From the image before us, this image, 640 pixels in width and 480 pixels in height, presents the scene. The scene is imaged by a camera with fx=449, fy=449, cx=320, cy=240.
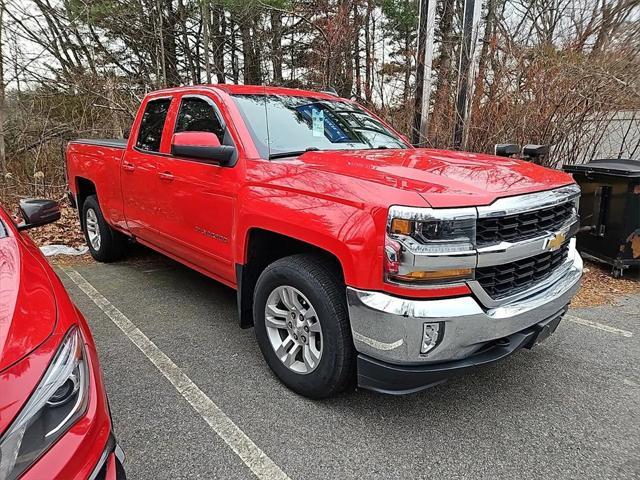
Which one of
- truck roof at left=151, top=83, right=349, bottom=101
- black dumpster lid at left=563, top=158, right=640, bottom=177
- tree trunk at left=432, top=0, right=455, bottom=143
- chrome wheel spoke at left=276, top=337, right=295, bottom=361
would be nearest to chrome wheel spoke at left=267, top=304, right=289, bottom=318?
chrome wheel spoke at left=276, top=337, right=295, bottom=361

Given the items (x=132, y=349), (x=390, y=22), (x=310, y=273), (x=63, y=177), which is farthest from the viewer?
(x=390, y=22)

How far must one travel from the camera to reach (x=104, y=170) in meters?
4.92

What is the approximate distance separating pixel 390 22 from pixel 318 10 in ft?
6.16

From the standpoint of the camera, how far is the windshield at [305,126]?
3172 mm

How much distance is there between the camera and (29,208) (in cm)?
287

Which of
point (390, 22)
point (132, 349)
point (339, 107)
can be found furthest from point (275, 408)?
point (390, 22)

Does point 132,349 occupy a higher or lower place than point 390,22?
lower

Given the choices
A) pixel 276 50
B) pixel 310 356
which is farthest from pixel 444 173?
pixel 276 50

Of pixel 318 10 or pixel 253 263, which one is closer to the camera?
pixel 253 263

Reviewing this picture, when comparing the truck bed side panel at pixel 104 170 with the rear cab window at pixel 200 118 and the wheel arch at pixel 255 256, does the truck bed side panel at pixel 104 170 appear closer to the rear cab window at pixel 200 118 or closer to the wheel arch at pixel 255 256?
the rear cab window at pixel 200 118

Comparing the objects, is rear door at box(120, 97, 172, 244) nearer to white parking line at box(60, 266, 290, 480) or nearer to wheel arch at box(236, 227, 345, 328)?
white parking line at box(60, 266, 290, 480)

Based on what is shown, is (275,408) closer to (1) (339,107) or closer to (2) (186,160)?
(2) (186,160)

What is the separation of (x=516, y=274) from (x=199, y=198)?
2236mm

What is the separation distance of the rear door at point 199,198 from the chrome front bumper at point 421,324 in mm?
1303
